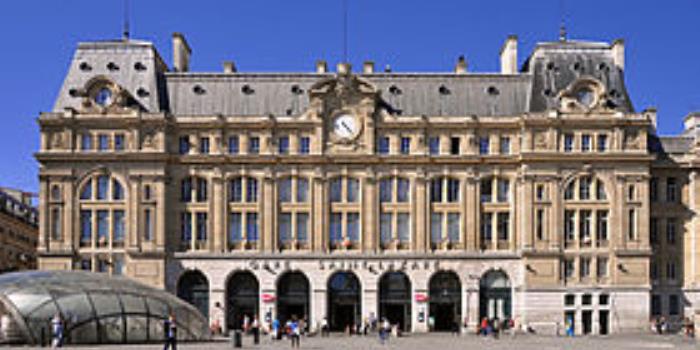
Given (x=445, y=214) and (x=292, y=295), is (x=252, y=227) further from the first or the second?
(x=445, y=214)

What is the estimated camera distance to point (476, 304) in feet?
286

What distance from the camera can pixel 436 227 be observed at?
88812 mm

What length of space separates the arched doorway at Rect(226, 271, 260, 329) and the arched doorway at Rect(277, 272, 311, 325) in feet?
6.78

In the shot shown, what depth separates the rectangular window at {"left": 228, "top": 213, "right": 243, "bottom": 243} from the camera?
88625mm

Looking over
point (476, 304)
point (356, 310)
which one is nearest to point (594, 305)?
point (476, 304)

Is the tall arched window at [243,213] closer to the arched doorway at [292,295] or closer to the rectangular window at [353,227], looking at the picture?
the arched doorway at [292,295]

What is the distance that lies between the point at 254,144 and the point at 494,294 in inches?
981

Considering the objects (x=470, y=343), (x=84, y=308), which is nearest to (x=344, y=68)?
(x=470, y=343)

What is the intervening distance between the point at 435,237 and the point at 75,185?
31.7m

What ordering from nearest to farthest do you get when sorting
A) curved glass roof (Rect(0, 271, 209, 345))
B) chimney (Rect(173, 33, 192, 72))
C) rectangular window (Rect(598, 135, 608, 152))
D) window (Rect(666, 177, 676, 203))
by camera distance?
curved glass roof (Rect(0, 271, 209, 345)) < rectangular window (Rect(598, 135, 608, 152)) < window (Rect(666, 177, 676, 203)) < chimney (Rect(173, 33, 192, 72))

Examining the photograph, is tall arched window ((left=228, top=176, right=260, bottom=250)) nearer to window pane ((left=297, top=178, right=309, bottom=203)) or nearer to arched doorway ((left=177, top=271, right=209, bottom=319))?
window pane ((left=297, top=178, right=309, bottom=203))

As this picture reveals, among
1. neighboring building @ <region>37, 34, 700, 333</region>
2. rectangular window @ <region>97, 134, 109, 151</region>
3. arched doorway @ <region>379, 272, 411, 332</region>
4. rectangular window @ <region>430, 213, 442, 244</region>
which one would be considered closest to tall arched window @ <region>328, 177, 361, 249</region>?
neighboring building @ <region>37, 34, 700, 333</region>

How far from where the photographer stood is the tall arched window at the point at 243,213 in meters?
88.5

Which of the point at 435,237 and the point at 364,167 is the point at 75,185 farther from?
the point at 435,237
